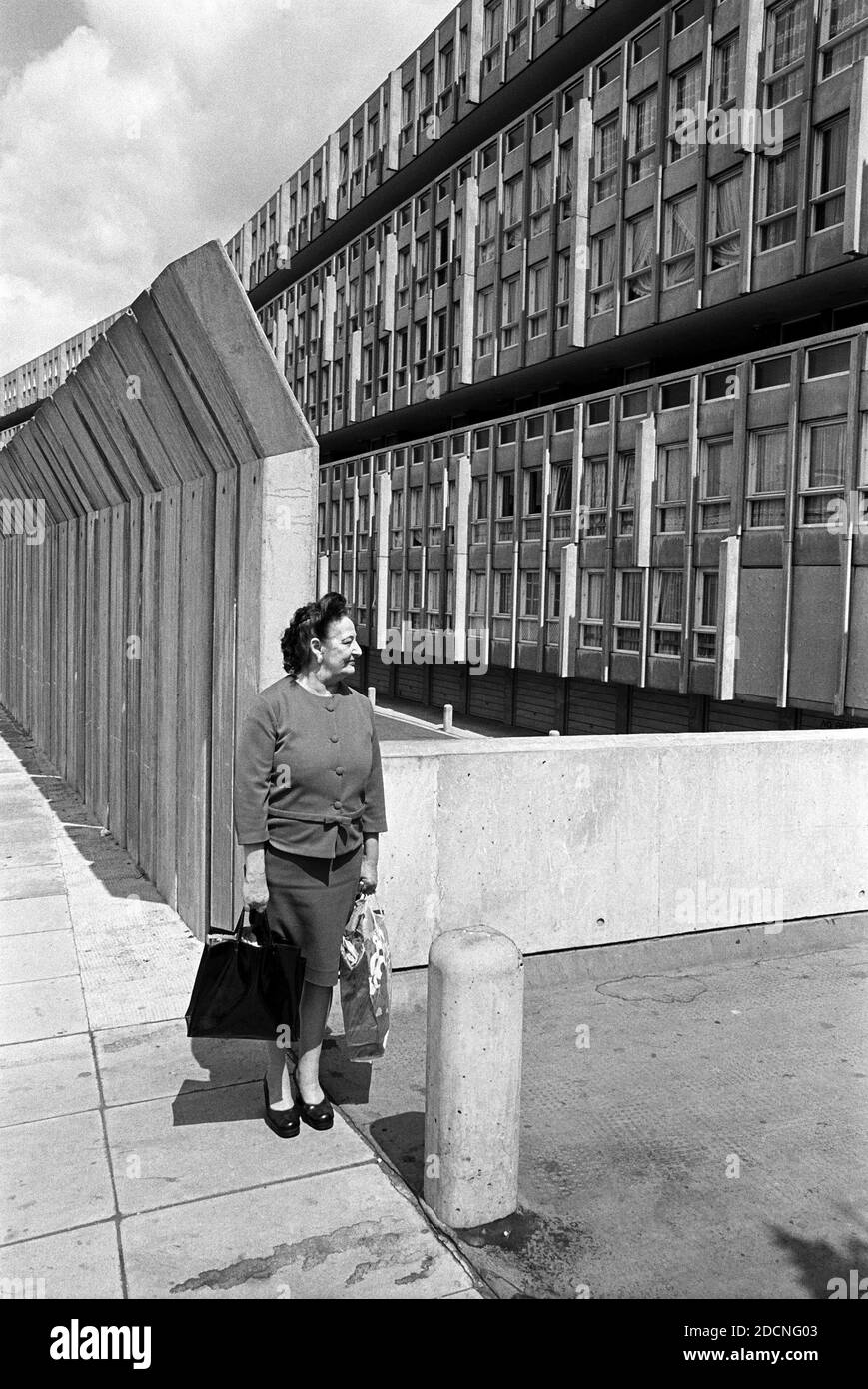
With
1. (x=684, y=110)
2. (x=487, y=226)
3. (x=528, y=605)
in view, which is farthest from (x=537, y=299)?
(x=528, y=605)

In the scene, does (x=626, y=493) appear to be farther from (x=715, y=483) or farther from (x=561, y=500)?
(x=715, y=483)

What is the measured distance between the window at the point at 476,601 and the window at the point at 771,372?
42.1 ft

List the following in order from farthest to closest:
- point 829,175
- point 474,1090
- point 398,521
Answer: point 398,521
point 829,175
point 474,1090

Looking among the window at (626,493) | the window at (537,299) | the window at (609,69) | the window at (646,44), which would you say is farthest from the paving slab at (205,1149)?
the window at (609,69)

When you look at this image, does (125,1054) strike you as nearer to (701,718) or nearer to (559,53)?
(701,718)

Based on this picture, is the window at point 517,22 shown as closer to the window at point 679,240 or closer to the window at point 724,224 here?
the window at point 679,240

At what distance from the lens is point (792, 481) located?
22562mm

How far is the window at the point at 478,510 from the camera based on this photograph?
116ft

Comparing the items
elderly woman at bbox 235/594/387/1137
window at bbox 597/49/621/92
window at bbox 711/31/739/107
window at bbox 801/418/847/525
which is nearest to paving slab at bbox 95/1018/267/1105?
elderly woman at bbox 235/594/387/1137

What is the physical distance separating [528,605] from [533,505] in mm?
2985

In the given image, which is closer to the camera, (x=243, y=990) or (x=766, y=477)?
(x=243, y=990)

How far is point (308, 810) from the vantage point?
4.11 metres

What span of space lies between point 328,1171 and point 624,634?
2559cm
